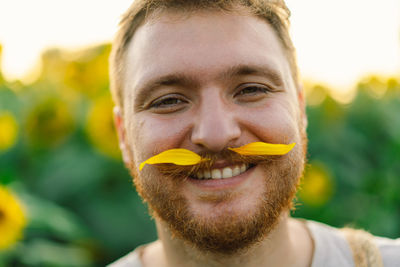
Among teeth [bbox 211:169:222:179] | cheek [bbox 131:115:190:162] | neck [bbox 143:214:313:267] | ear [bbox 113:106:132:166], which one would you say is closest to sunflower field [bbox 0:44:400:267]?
ear [bbox 113:106:132:166]

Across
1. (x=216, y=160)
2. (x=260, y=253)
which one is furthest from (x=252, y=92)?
(x=260, y=253)

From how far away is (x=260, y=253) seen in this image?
92.7 inches

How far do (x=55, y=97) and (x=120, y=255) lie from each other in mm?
2096

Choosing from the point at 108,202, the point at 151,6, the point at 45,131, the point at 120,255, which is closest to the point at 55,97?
the point at 45,131

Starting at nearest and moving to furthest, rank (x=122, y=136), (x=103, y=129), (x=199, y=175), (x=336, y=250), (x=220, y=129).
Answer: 1. (x=220, y=129)
2. (x=199, y=175)
3. (x=336, y=250)
4. (x=122, y=136)
5. (x=103, y=129)

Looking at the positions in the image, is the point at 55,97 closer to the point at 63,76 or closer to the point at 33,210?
the point at 63,76

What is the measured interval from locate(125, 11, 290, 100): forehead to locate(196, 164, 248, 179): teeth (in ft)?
1.53

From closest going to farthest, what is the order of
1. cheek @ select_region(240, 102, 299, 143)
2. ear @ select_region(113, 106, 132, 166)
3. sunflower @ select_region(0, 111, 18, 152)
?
1. cheek @ select_region(240, 102, 299, 143)
2. ear @ select_region(113, 106, 132, 166)
3. sunflower @ select_region(0, 111, 18, 152)

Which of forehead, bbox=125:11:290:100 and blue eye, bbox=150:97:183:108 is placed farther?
blue eye, bbox=150:97:183:108

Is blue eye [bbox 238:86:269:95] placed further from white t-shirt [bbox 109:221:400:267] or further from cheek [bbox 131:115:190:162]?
white t-shirt [bbox 109:221:400:267]

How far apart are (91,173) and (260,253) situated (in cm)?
307

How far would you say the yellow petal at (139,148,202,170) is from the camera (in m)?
2.11

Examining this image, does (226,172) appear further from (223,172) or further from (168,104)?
(168,104)

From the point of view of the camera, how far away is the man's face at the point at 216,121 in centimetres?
211
